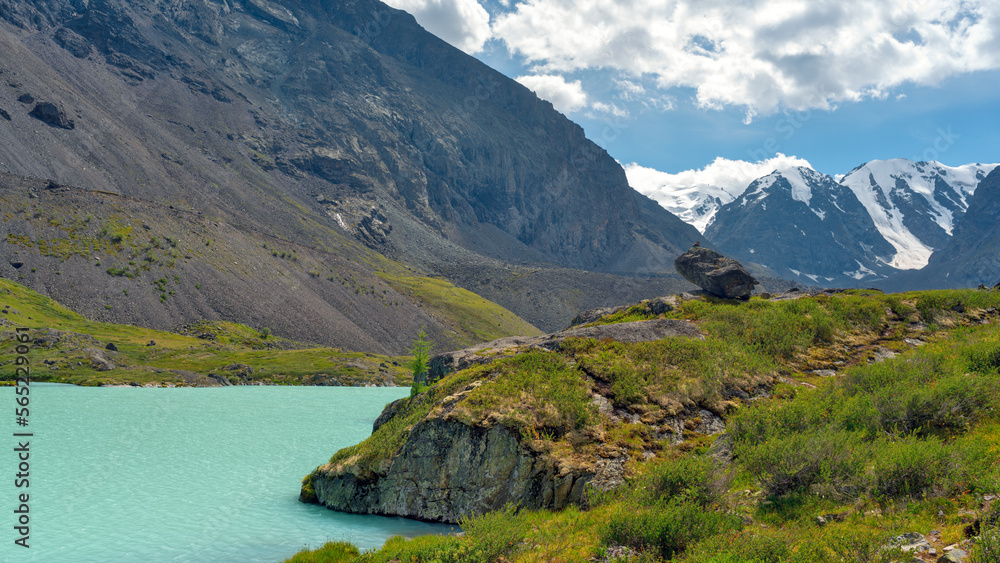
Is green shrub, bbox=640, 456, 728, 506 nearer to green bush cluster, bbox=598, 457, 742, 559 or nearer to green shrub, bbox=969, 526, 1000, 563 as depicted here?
green bush cluster, bbox=598, 457, 742, 559

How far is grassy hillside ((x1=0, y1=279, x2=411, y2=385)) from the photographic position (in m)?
96.1

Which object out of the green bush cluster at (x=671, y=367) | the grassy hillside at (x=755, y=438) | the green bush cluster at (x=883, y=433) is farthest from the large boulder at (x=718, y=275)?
the green bush cluster at (x=883, y=433)

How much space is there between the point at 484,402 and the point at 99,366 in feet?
341

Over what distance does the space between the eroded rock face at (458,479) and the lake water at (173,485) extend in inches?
Result: 35.3

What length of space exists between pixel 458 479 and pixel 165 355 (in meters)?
113

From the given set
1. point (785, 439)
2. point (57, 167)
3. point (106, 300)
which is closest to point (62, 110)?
point (57, 167)

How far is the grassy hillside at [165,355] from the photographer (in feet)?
315

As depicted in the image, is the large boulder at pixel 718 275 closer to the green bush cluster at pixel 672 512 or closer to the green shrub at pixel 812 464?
the green shrub at pixel 812 464

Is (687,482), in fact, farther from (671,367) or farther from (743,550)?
(671,367)

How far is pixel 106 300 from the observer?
408 ft

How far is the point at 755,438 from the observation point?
1862cm

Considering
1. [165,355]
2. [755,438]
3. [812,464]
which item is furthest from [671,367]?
[165,355]

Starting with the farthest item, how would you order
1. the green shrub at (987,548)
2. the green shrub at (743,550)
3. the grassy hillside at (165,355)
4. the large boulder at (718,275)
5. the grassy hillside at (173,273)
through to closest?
the grassy hillside at (173,273)
the grassy hillside at (165,355)
the large boulder at (718,275)
the green shrub at (743,550)
the green shrub at (987,548)

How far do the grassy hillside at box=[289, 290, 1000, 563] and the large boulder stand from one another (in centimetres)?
616
